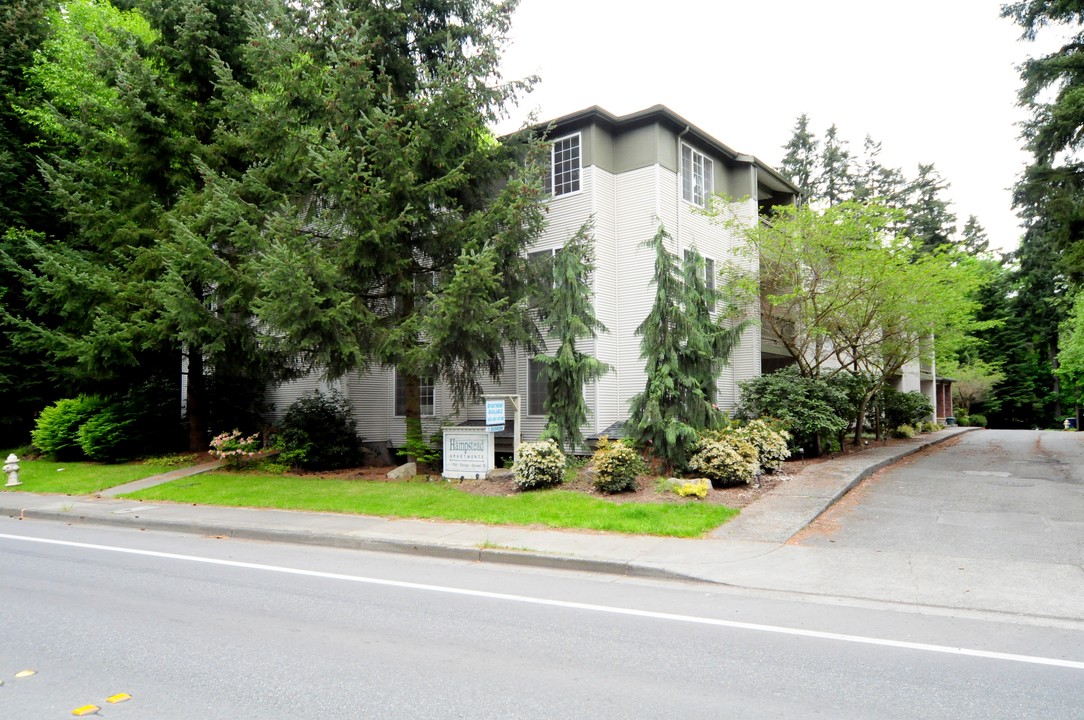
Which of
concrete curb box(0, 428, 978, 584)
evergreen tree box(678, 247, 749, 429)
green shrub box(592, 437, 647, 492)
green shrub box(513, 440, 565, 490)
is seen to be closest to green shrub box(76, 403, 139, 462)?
concrete curb box(0, 428, 978, 584)

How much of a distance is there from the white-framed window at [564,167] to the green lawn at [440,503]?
354 inches

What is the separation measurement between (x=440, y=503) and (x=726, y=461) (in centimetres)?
545

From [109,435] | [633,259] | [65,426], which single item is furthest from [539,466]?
[65,426]

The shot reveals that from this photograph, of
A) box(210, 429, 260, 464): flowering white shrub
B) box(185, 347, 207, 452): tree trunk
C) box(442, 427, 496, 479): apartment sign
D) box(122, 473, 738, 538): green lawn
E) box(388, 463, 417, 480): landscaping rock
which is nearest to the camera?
box(122, 473, 738, 538): green lawn

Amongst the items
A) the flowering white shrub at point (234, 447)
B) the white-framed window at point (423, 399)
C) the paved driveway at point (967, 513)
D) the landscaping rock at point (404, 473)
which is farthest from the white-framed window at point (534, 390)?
the paved driveway at point (967, 513)

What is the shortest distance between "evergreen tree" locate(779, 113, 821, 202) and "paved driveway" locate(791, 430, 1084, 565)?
1433 inches

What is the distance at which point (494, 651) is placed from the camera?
5.12m

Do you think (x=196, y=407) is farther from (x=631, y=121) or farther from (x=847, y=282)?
(x=847, y=282)

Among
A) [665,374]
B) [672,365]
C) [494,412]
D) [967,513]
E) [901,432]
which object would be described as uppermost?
[672,365]

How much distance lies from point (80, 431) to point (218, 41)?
1202 cm

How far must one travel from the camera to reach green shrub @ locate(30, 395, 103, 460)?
20.8 metres

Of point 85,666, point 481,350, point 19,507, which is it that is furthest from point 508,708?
point 19,507

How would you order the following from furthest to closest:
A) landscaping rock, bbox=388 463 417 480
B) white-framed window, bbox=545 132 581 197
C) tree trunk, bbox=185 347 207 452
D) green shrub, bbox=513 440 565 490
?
tree trunk, bbox=185 347 207 452 → white-framed window, bbox=545 132 581 197 → landscaping rock, bbox=388 463 417 480 → green shrub, bbox=513 440 565 490

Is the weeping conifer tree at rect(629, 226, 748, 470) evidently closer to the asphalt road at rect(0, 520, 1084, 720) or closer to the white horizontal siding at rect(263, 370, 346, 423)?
the asphalt road at rect(0, 520, 1084, 720)
